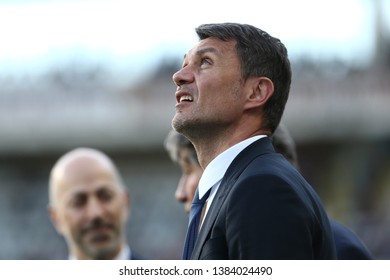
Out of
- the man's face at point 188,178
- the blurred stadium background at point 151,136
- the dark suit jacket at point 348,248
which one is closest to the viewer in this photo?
the dark suit jacket at point 348,248

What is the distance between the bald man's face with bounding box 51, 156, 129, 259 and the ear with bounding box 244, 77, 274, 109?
188cm

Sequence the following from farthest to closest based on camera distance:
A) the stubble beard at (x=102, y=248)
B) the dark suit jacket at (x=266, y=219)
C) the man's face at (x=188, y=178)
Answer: the stubble beard at (x=102, y=248) < the man's face at (x=188, y=178) < the dark suit jacket at (x=266, y=219)

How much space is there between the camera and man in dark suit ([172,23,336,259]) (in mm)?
2088

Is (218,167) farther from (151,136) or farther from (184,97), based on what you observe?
(151,136)

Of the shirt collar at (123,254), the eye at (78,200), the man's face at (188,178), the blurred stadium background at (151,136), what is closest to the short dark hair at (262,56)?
the man's face at (188,178)

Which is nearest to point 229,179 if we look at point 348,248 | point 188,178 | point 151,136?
point 348,248

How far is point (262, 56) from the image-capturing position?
2.48m

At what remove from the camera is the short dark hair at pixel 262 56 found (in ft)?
8.08

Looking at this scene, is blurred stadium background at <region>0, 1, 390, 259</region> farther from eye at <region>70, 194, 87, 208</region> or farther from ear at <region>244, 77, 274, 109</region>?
ear at <region>244, 77, 274, 109</region>

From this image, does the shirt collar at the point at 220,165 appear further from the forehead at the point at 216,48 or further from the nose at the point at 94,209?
the nose at the point at 94,209

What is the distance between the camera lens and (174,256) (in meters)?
15.6

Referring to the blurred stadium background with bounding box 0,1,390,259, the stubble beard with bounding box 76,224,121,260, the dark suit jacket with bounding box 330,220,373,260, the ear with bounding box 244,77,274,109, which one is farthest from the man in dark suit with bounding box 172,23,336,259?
the blurred stadium background with bounding box 0,1,390,259
